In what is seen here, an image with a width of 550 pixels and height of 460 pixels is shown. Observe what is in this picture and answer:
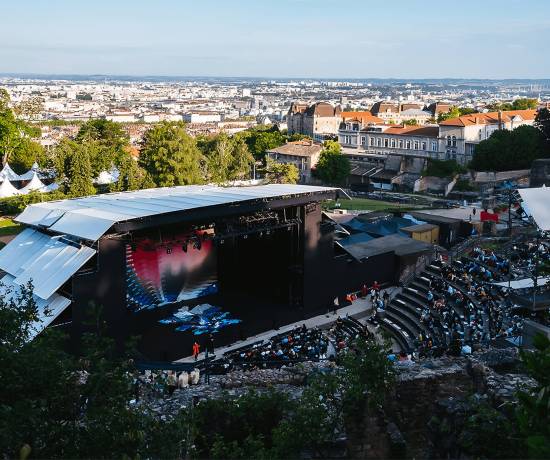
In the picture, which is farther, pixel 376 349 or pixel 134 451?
pixel 376 349

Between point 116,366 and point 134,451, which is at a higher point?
point 116,366

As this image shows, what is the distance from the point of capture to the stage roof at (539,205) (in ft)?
57.7

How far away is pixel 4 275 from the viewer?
70.5ft

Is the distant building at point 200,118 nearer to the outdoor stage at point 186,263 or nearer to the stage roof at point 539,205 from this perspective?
the outdoor stage at point 186,263

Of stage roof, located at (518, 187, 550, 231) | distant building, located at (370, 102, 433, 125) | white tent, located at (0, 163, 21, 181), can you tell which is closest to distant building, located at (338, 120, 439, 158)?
distant building, located at (370, 102, 433, 125)

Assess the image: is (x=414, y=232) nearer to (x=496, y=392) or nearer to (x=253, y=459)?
(x=496, y=392)

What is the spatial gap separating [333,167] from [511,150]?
16.3m

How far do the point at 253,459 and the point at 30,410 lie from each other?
3086 mm

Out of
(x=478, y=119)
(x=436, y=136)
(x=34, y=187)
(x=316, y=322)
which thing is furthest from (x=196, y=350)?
(x=478, y=119)

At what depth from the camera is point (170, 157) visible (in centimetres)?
4100

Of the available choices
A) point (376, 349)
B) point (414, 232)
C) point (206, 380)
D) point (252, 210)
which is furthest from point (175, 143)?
point (376, 349)

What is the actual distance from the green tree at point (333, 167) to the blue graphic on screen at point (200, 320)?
38971 millimetres

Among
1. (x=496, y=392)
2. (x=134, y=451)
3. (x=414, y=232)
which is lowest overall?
(x=414, y=232)

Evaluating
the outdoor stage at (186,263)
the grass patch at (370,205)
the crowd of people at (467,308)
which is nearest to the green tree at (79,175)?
the outdoor stage at (186,263)
